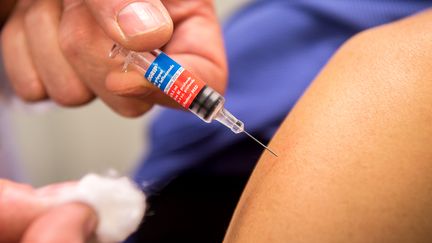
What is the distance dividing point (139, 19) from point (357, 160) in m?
0.30

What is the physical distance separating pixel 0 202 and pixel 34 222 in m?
0.05

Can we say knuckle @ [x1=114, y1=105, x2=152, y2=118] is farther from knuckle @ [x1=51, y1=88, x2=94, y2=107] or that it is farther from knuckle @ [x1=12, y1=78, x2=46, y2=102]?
knuckle @ [x1=12, y1=78, x2=46, y2=102]

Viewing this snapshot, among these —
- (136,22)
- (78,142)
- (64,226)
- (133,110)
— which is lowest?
(78,142)

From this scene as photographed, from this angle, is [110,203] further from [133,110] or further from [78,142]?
[78,142]

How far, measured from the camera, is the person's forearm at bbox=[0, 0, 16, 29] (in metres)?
0.91

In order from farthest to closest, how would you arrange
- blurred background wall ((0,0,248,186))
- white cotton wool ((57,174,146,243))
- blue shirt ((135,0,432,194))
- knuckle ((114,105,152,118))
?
blurred background wall ((0,0,248,186)) → blue shirt ((135,0,432,194)) → knuckle ((114,105,152,118)) → white cotton wool ((57,174,146,243))

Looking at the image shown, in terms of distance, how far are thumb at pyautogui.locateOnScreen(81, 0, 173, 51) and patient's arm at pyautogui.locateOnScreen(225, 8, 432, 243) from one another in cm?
20

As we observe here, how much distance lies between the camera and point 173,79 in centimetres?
61

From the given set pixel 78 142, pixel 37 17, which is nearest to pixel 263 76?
pixel 37 17

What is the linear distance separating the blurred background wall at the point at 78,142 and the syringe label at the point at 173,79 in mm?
1233

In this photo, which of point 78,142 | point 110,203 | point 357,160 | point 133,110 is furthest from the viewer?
point 78,142

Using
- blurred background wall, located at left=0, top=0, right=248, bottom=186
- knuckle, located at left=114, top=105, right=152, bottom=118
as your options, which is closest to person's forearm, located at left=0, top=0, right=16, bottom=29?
knuckle, located at left=114, top=105, right=152, bottom=118

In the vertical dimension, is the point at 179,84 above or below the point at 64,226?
above

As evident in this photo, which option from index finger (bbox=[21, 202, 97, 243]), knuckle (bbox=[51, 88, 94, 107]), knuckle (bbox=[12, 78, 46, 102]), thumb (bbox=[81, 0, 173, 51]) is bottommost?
index finger (bbox=[21, 202, 97, 243])
